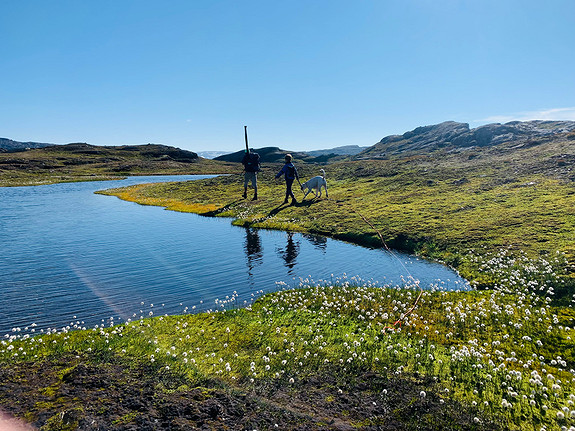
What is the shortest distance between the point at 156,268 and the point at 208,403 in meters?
14.1

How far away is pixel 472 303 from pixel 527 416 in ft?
24.0

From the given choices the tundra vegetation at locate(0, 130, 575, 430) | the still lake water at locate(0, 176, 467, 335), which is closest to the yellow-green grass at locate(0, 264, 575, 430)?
the tundra vegetation at locate(0, 130, 575, 430)

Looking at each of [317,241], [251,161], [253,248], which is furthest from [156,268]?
[251,161]

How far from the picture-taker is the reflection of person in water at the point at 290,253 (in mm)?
22250

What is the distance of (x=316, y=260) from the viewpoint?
74.5 ft

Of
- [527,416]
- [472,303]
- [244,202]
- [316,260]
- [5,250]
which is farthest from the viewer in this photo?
[244,202]

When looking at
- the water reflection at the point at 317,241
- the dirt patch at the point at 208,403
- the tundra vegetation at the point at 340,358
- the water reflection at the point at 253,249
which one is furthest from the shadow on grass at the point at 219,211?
the dirt patch at the point at 208,403

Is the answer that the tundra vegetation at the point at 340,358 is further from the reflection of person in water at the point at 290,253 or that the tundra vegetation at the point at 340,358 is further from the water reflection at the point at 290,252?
the reflection of person in water at the point at 290,253

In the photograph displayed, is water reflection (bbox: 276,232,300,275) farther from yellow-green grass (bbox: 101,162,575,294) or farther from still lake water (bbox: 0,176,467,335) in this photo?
yellow-green grass (bbox: 101,162,575,294)

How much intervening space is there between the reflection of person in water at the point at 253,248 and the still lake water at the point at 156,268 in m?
0.07

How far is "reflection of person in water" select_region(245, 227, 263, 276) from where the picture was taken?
22250 millimetres

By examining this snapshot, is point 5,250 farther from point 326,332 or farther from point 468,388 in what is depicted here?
point 468,388

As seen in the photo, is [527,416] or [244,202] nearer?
[527,416]

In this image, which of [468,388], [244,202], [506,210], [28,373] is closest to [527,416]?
[468,388]
